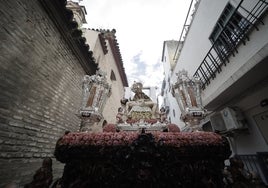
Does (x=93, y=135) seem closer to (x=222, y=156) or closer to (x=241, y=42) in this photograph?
(x=222, y=156)

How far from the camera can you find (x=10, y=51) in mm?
2477

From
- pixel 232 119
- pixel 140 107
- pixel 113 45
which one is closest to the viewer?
pixel 140 107

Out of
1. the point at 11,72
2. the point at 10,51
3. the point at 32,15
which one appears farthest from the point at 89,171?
the point at 32,15

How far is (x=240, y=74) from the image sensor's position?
3.66m

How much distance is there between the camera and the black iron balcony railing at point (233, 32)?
11.3 feet

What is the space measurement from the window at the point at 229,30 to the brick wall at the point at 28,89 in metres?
5.51

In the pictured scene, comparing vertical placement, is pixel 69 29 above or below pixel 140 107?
above

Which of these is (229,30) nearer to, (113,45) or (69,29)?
(69,29)

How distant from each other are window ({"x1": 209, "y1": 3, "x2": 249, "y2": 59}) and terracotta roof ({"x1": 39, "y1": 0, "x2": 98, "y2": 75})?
5.05 meters

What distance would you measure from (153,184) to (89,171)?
791 mm

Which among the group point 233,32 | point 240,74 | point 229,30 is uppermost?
point 229,30

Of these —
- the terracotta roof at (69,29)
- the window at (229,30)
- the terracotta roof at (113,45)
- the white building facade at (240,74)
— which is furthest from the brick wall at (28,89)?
the window at (229,30)

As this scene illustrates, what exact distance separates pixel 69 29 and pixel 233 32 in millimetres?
5385

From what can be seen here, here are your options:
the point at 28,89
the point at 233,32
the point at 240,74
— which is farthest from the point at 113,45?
the point at 240,74
